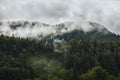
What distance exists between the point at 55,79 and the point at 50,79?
3607 mm

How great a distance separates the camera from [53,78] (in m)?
196

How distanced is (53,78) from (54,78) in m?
0.71

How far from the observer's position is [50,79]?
19512cm

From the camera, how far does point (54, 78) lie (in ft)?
643

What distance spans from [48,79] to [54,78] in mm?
5569

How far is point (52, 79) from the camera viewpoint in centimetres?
19438

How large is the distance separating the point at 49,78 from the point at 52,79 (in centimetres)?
550

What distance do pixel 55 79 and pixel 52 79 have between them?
2.10 metres

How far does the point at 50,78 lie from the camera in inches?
7776

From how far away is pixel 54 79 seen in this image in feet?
636

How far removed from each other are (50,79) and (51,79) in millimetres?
718

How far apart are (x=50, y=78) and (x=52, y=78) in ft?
4.86

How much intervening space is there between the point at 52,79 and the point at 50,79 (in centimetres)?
161
